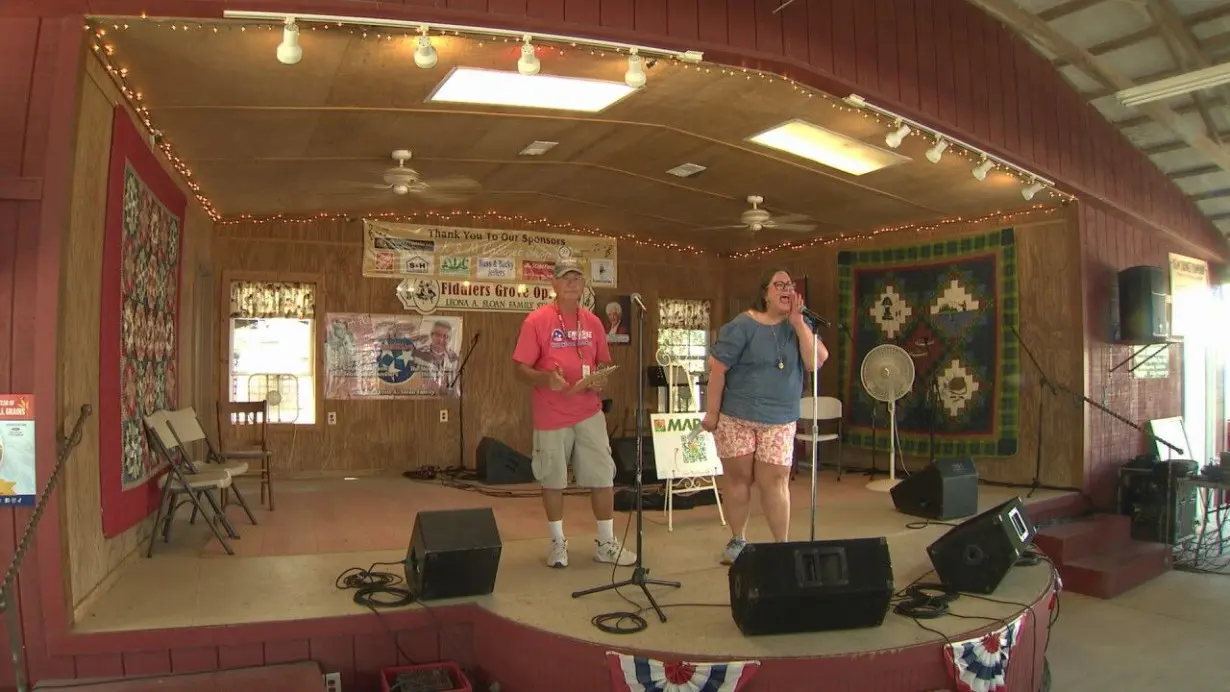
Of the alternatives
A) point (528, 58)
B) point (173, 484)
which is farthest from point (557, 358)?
point (173, 484)

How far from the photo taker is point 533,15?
3330 mm

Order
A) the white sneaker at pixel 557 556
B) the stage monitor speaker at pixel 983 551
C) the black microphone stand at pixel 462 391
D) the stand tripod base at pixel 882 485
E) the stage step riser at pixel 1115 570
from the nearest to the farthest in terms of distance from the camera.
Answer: the stage monitor speaker at pixel 983 551
the white sneaker at pixel 557 556
the stage step riser at pixel 1115 570
the stand tripod base at pixel 882 485
the black microphone stand at pixel 462 391

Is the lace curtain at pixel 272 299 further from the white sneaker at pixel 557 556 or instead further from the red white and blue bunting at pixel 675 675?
the red white and blue bunting at pixel 675 675

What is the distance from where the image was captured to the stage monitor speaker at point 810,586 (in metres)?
2.86

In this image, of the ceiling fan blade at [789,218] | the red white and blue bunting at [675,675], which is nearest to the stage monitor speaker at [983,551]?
the red white and blue bunting at [675,675]

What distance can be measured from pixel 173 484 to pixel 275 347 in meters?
3.14

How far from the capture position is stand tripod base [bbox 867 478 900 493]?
255 inches

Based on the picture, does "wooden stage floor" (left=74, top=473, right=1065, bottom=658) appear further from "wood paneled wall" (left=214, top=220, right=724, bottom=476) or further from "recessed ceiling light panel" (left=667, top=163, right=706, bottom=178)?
"recessed ceiling light panel" (left=667, top=163, right=706, bottom=178)

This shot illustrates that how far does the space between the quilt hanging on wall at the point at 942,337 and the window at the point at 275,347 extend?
16.8 ft

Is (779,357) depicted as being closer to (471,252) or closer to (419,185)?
(419,185)

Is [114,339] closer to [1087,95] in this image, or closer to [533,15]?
[533,15]

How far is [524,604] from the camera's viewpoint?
3211 mm

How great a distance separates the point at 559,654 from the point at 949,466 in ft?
11.1

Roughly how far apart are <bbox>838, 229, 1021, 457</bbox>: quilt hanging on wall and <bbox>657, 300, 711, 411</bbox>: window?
5.65 ft
